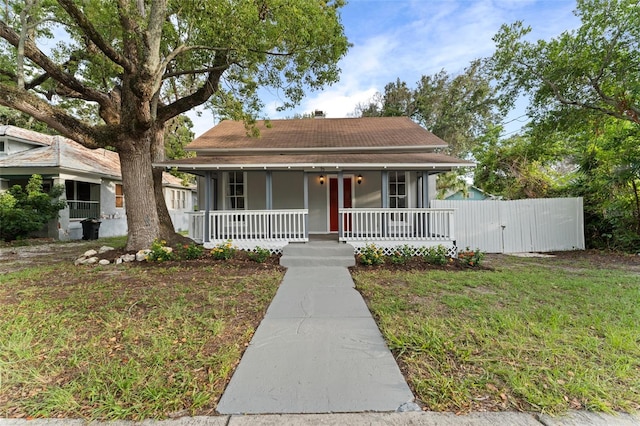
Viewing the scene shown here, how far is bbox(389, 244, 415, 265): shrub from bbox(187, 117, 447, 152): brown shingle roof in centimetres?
439

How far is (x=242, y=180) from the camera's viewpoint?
11.1 metres

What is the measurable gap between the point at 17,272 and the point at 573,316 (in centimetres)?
1088

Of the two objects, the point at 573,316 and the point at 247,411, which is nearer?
the point at 247,411

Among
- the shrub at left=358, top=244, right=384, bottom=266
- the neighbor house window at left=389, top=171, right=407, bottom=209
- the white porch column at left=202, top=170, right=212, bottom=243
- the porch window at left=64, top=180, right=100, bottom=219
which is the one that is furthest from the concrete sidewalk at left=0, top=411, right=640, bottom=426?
the porch window at left=64, top=180, right=100, bottom=219

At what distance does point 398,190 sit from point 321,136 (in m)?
4.10

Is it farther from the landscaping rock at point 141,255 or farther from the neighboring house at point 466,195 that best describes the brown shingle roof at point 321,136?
the neighboring house at point 466,195

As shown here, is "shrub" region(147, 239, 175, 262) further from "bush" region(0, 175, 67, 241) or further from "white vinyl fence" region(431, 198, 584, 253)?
"white vinyl fence" region(431, 198, 584, 253)

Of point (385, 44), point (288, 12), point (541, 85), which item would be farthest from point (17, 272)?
point (541, 85)

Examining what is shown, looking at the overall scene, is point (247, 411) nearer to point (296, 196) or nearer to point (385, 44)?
point (296, 196)

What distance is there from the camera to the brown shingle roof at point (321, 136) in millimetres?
11062

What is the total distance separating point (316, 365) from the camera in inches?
112

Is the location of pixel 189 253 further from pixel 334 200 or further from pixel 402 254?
pixel 402 254

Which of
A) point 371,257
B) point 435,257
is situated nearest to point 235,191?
point 371,257

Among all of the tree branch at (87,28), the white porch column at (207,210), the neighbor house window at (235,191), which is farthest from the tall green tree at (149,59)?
the neighbor house window at (235,191)
